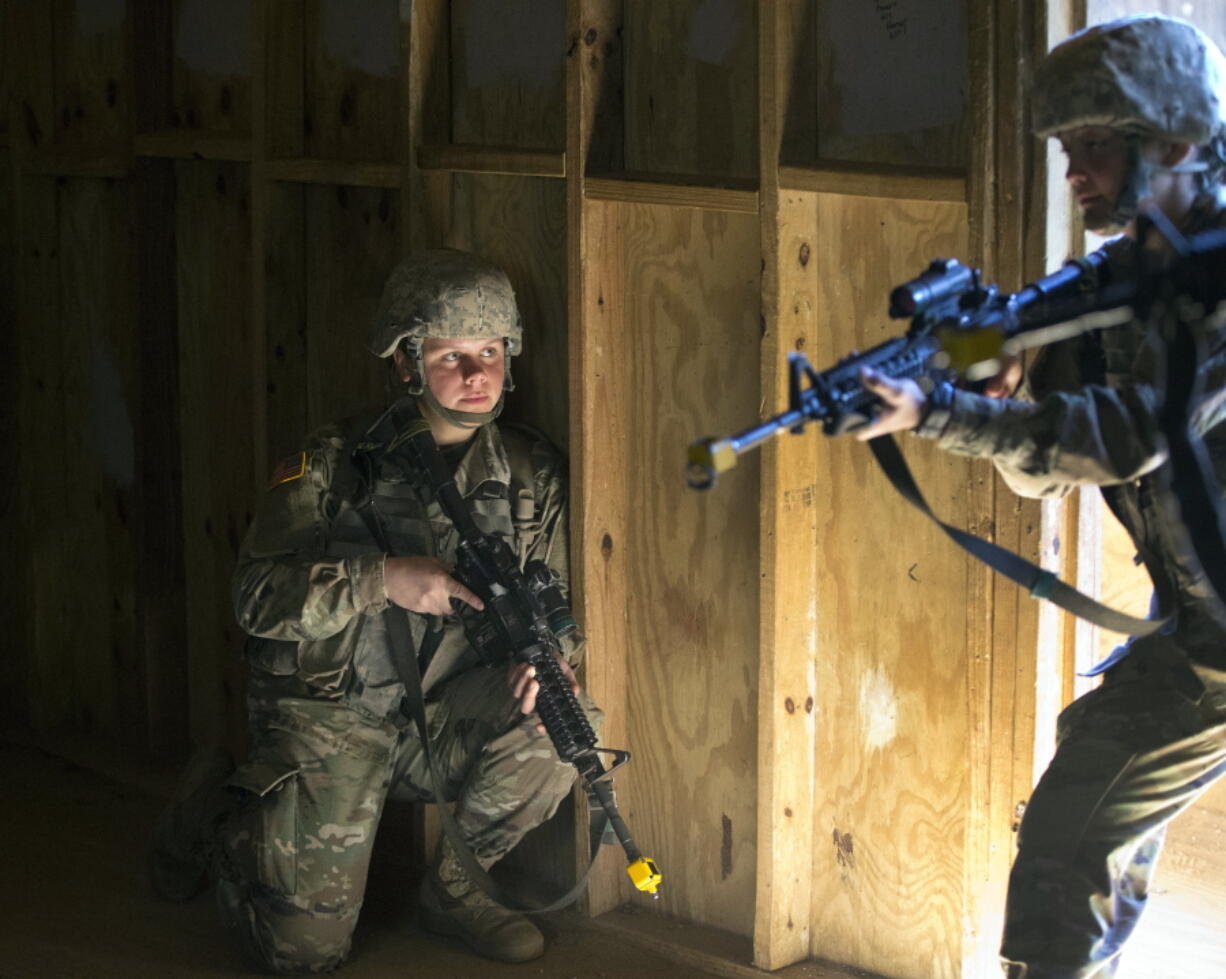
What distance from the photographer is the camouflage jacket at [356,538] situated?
151 inches

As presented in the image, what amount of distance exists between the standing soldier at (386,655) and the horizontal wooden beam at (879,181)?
0.79 metres

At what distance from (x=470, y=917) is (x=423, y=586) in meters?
0.84

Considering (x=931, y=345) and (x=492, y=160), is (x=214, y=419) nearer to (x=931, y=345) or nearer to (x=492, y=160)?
(x=492, y=160)

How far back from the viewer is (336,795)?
387 centimetres

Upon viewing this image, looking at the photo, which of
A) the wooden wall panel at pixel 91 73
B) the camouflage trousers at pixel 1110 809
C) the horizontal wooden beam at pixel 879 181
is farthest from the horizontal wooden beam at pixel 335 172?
the camouflage trousers at pixel 1110 809

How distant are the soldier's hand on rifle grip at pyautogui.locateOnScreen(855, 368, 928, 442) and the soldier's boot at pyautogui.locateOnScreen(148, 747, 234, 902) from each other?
2375 mm

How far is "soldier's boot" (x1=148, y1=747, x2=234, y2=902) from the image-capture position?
13.8 ft

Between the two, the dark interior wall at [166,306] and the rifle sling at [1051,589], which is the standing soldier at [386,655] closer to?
the dark interior wall at [166,306]

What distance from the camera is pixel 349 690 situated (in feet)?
13.1

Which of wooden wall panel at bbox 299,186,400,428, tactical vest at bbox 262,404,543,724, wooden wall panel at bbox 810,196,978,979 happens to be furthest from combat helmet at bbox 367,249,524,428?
wooden wall panel at bbox 810,196,978,979

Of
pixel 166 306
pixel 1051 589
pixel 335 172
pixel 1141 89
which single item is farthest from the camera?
pixel 166 306

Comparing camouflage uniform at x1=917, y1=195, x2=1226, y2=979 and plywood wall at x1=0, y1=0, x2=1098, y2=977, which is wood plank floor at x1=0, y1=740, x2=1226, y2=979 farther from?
camouflage uniform at x1=917, y1=195, x2=1226, y2=979

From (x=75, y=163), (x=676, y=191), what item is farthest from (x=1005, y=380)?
(x=75, y=163)

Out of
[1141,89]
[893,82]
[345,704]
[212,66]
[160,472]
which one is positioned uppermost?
[212,66]
